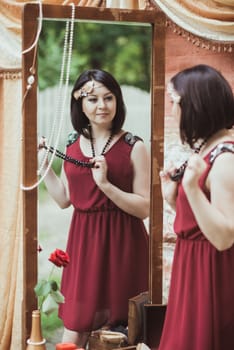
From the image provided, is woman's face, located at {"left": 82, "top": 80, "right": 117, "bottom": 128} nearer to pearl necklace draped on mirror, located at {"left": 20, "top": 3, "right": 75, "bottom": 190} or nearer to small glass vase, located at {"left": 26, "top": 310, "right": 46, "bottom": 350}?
pearl necklace draped on mirror, located at {"left": 20, "top": 3, "right": 75, "bottom": 190}

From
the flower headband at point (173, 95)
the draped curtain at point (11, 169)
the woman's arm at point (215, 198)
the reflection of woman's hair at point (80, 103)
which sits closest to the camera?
the woman's arm at point (215, 198)

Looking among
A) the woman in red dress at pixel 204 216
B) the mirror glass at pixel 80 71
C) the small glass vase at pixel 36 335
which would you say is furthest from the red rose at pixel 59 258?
the woman in red dress at pixel 204 216

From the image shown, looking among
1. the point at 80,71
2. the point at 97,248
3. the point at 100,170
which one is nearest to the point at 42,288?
the point at 97,248

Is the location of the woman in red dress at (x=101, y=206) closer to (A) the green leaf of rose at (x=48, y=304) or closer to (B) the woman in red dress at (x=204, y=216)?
(A) the green leaf of rose at (x=48, y=304)

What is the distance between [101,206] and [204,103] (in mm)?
414

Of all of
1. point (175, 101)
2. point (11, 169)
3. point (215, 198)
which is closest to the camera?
point (215, 198)

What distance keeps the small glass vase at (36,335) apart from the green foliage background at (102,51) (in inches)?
24.1

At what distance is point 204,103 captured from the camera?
5.14ft

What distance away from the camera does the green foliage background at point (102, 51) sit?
1.70 m

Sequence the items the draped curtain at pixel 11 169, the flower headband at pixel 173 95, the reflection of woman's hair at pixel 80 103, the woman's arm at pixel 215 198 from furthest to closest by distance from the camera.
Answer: the draped curtain at pixel 11 169 < the reflection of woman's hair at pixel 80 103 < the flower headband at pixel 173 95 < the woman's arm at pixel 215 198

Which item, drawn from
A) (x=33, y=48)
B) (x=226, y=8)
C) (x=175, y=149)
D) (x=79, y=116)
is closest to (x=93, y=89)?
(x=79, y=116)

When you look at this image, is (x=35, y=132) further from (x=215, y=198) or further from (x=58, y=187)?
(x=215, y=198)

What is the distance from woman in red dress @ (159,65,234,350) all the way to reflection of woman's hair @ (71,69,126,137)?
0.17m

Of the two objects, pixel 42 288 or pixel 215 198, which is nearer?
pixel 215 198
